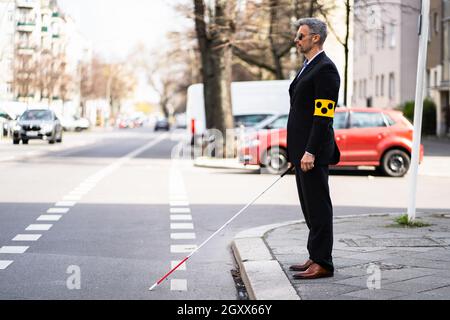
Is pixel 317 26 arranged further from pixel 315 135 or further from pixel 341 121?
pixel 341 121

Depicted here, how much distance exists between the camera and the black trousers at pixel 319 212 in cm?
781

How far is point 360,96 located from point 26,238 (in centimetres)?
6934

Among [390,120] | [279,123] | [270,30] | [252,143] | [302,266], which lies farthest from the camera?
[270,30]

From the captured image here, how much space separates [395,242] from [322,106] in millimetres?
2710

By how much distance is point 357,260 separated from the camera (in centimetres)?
873

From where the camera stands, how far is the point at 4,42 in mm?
60219

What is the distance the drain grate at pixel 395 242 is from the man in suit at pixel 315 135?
198 cm

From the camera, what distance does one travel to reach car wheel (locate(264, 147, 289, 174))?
24.0m

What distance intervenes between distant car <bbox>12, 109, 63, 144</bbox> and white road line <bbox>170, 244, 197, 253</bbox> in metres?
37.4

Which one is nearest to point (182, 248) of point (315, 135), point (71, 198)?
point (315, 135)

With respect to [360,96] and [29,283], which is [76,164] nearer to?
[29,283]

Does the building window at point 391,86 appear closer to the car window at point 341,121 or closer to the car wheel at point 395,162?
the car wheel at point 395,162

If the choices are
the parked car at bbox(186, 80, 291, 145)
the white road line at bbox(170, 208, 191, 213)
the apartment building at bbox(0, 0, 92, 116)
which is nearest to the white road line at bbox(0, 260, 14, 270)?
the white road line at bbox(170, 208, 191, 213)
